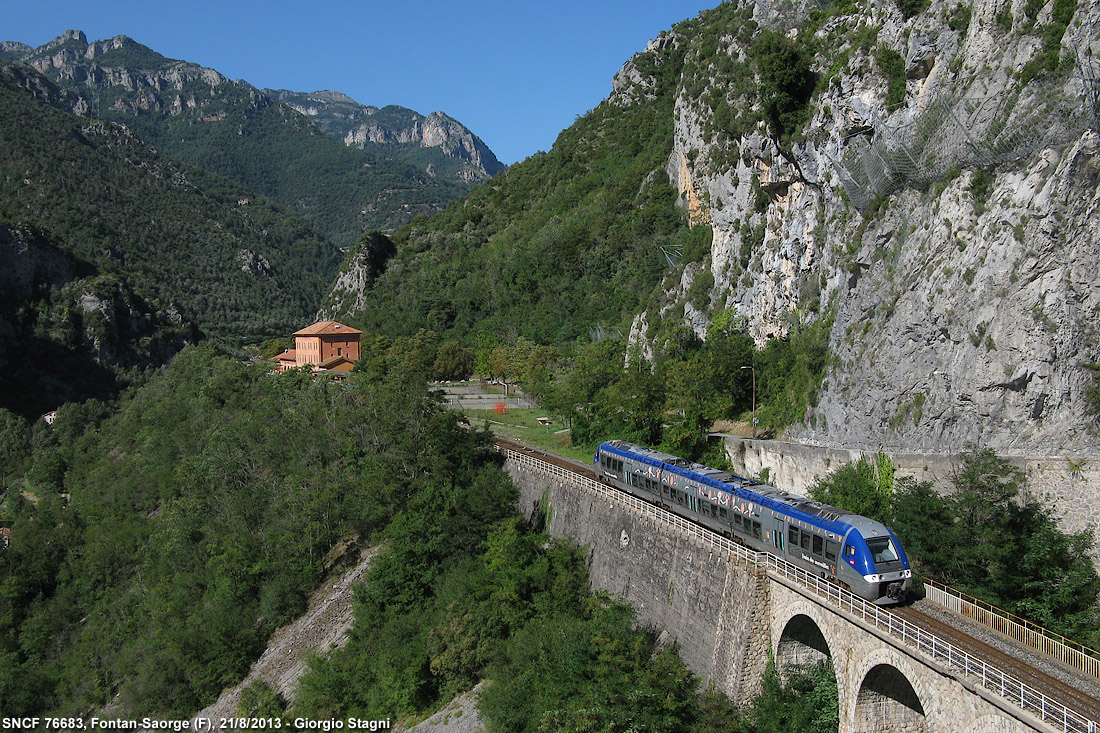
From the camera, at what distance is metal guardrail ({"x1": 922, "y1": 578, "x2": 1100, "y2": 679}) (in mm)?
18109

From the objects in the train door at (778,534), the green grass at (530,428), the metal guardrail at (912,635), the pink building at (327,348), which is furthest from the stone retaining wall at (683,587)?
the pink building at (327,348)

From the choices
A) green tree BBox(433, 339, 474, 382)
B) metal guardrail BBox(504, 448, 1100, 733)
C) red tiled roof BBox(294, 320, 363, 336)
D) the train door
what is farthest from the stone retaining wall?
red tiled roof BBox(294, 320, 363, 336)

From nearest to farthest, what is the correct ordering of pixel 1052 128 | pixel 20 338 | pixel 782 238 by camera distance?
1. pixel 1052 128
2. pixel 782 238
3. pixel 20 338

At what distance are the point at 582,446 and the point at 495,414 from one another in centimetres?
1680

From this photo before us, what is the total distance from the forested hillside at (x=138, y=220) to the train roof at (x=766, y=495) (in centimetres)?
13635

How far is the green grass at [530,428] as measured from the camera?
51.9 metres

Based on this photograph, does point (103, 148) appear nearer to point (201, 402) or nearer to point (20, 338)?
point (20, 338)

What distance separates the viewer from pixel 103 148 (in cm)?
18162

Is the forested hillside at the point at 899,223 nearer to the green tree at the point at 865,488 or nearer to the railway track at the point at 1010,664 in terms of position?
the green tree at the point at 865,488

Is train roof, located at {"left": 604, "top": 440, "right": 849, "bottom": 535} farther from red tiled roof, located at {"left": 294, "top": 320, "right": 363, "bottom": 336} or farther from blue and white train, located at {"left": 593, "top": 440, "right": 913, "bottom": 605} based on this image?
red tiled roof, located at {"left": 294, "top": 320, "right": 363, "bottom": 336}

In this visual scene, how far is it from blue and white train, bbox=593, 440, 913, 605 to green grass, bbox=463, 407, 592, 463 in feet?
45.0

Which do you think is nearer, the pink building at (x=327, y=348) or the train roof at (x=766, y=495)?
the train roof at (x=766, y=495)

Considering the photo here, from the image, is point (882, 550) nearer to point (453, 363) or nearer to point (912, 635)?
point (912, 635)

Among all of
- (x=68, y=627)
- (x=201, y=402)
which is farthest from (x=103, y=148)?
(x=68, y=627)
